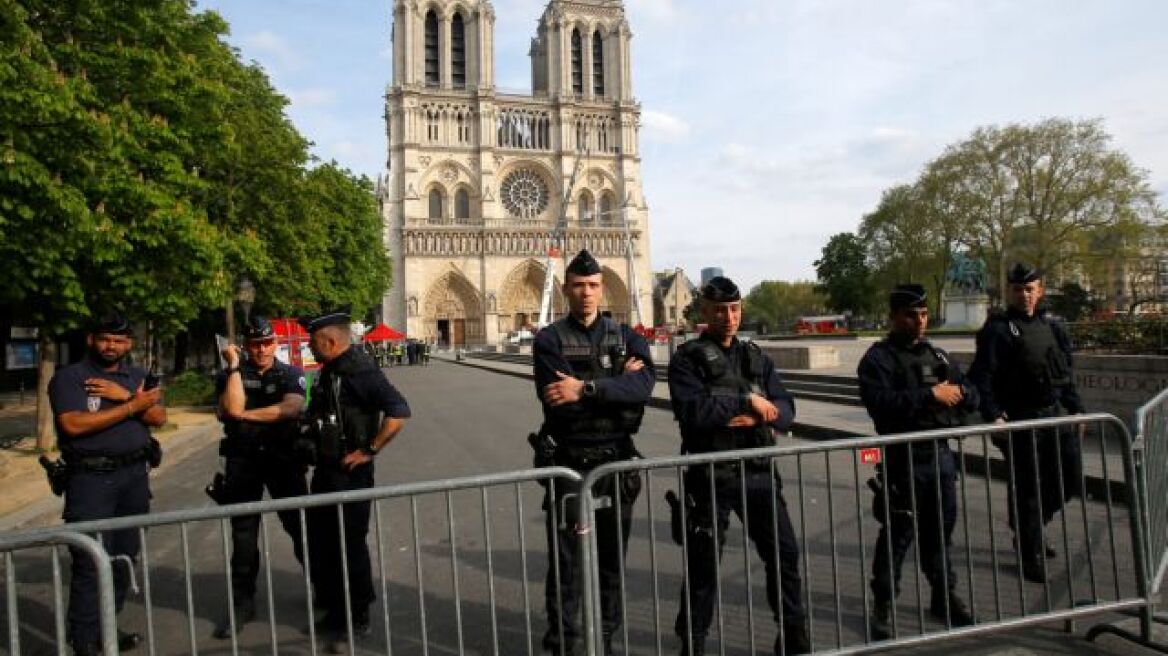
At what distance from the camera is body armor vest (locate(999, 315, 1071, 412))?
183 inches

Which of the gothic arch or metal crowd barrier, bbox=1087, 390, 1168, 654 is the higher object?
the gothic arch

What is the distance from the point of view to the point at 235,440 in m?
4.48

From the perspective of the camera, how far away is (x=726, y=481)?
3414mm

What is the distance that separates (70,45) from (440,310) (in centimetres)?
5190

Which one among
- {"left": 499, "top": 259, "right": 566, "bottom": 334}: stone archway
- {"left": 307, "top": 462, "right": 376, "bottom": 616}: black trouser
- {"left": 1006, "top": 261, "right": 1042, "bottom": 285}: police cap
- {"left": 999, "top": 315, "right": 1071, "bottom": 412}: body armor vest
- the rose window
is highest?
the rose window

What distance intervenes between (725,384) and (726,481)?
49 centimetres

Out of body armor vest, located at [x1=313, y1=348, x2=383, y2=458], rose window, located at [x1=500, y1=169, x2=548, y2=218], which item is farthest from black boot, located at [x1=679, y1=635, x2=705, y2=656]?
rose window, located at [x1=500, y1=169, x2=548, y2=218]

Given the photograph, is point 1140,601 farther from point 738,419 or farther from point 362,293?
point 362,293

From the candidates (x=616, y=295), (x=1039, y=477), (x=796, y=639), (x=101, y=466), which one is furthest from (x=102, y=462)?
(x=616, y=295)

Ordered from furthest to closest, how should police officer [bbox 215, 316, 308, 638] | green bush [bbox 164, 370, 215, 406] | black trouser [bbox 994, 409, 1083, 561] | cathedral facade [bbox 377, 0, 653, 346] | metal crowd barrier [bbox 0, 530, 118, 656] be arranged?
1. cathedral facade [bbox 377, 0, 653, 346]
2. green bush [bbox 164, 370, 215, 406]
3. police officer [bbox 215, 316, 308, 638]
4. black trouser [bbox 994, 409, 1083, 561]
5. metal crowd barrier [bbox 0, 530, 118, 656]

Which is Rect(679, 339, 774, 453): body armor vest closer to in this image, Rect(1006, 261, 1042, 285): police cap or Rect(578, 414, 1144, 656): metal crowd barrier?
Answer: Rect(578, 414, 1144, 656): metal crowd barrier

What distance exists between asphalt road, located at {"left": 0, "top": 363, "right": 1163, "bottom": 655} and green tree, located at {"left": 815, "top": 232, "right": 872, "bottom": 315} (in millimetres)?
61214

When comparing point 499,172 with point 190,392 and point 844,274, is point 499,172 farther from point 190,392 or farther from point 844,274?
point 190,392

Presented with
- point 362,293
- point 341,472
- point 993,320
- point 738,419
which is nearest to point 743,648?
point 738,419
